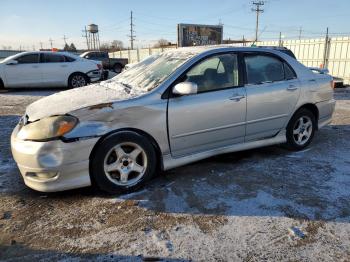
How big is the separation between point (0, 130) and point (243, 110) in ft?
15.0

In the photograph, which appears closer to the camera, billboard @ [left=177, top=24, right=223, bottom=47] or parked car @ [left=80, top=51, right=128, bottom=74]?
billboard @ [left=177, top=24, right=223, bottom=47]

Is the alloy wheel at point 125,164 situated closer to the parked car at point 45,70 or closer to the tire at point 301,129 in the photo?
the tire at point 301,129

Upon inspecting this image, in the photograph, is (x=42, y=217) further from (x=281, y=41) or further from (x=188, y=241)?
(x=281, y=41)

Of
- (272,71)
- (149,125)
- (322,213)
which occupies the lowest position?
(322,213)

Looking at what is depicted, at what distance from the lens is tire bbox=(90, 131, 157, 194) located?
3.31 meters

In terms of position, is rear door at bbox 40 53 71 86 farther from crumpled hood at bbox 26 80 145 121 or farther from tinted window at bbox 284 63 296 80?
tinted window at bbox 284 63 296 80

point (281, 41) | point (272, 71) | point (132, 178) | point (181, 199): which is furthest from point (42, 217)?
point (281, 41)

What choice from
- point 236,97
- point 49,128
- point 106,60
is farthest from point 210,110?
point 106,60

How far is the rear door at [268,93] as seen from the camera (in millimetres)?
4258

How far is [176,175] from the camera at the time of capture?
3.99 m

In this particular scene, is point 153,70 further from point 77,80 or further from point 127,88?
point 77,80

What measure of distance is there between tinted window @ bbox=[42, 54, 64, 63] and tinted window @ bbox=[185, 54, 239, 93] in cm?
948

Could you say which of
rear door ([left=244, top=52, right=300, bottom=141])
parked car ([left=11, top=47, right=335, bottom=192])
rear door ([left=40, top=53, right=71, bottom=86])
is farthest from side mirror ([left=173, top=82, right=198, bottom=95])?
rear door ([left=40, top=53, right=71, bottom=86])

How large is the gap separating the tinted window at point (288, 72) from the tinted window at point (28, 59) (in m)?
9.84
